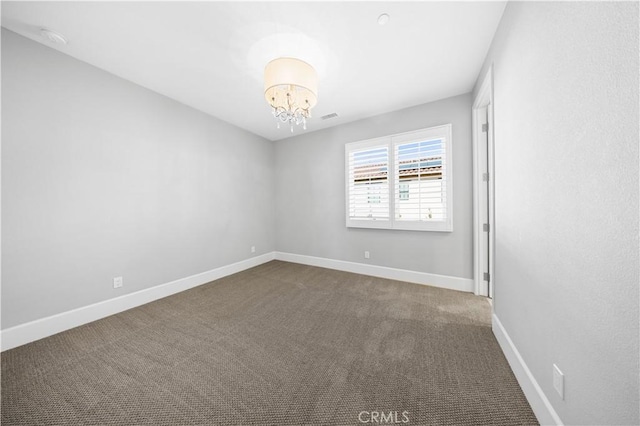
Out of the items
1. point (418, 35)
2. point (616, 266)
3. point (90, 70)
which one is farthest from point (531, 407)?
point (90, 70)

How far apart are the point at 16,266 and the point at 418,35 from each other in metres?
4.02

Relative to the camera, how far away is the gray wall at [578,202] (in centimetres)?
67

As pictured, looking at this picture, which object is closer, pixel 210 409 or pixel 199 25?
pixel 210 409

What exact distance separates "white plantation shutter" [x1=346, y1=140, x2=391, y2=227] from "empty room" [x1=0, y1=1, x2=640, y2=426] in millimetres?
37

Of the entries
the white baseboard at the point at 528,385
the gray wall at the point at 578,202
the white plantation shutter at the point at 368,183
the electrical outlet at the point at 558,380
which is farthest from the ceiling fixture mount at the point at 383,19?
the white baseboard at the point at 528,385

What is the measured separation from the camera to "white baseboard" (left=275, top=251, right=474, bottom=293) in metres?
2.88

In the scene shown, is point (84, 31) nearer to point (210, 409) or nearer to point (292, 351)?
point (210, 409)

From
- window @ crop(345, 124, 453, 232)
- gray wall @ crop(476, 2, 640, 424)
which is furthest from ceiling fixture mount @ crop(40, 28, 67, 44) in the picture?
gray wall @ crop(476, 2, 640, 424)

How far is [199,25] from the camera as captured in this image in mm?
1745

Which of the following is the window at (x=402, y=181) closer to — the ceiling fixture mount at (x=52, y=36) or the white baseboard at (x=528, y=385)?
the white baseboard at (x=528, y=385)

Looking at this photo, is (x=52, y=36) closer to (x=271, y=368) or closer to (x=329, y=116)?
(x=329, y=116)

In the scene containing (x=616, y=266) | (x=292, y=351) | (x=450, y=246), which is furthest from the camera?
(x=450, y=246)

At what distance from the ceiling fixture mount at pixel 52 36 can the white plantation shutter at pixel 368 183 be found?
11.1ft

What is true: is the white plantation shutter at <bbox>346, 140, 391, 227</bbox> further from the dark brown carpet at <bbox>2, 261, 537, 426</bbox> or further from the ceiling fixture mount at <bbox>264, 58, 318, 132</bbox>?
the ceiling fixture mount at <bbox>264, 58, 318, 132</bbox>
